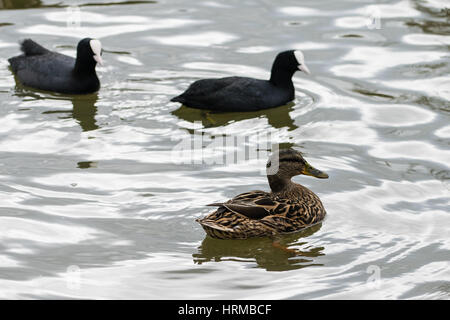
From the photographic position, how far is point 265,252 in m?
8.67

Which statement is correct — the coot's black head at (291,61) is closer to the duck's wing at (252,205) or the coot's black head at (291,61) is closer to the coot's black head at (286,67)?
the coot's black head at (286,67)

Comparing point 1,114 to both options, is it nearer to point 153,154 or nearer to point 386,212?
point 153,154

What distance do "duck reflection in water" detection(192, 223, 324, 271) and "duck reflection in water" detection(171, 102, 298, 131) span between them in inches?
141

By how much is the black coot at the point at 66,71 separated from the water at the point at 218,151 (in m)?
0.17

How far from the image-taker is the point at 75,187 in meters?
9.97

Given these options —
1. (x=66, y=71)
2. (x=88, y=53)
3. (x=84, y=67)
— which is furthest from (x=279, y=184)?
(x=66, y=71)

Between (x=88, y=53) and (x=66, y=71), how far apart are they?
1.41 feet

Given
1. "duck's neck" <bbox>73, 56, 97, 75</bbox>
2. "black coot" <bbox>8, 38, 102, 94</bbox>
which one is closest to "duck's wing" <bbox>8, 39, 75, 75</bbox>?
"black coot" <bbox>8, 38, 102, 94</bbox>

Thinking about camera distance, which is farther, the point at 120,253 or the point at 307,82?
the point at 307,82

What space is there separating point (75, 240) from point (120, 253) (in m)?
0.54

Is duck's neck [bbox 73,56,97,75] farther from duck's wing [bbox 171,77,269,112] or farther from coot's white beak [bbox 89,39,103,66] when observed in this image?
duck's wing [bbox 171,77,269,112]

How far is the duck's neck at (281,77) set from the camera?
42.6 ft

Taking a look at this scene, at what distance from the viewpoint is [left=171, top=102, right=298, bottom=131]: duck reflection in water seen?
488 inches
